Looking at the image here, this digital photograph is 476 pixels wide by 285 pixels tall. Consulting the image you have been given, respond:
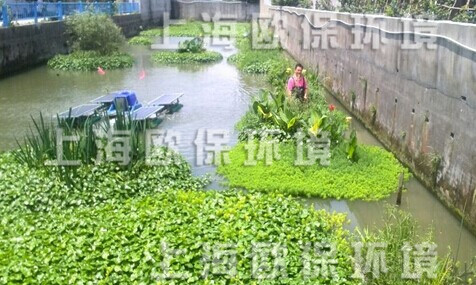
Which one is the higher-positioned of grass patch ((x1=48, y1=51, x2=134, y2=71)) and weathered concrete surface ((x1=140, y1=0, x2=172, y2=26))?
weathered concrete surface ((x1=140, y1=0, x2=172, y2=26))

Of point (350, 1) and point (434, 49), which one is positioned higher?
point (350, 1)

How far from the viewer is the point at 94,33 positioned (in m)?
22.0

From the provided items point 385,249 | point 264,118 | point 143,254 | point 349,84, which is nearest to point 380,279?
point 385,249

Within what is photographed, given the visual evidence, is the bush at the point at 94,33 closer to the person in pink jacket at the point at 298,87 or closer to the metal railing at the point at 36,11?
the metal railing at the point at 36,11

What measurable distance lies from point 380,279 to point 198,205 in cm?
234

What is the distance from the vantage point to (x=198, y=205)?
20.8 ft

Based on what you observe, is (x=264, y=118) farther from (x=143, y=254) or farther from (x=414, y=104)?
(x=143, y=254)

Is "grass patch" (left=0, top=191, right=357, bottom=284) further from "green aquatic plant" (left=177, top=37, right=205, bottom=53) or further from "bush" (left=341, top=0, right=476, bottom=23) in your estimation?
"green aquatic plant" (left=177, top=37, right=205, bottom=53)

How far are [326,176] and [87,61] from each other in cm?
1510

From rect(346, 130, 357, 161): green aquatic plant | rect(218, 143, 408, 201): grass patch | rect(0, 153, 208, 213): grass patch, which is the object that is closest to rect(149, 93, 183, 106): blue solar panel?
rect(218, 143, 408, 201): grass patch

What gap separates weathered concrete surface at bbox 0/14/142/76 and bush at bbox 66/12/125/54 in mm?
1156

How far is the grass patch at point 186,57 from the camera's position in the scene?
23.3 meters

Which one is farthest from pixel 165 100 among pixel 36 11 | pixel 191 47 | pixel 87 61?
pixel 36 11

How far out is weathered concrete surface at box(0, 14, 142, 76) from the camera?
18797 mm
